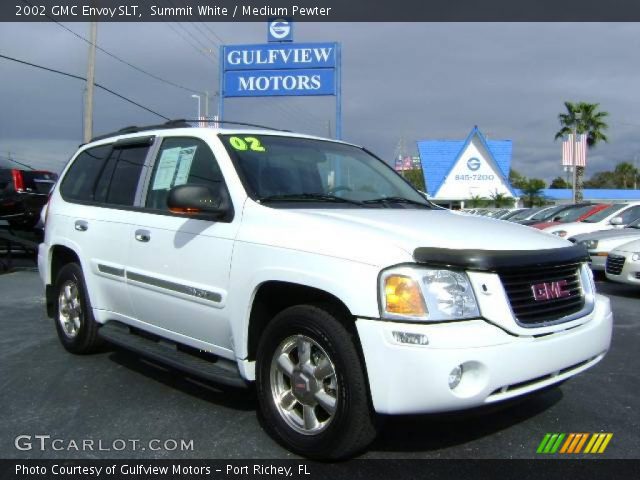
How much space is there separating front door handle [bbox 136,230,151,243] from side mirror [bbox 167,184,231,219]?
55cm

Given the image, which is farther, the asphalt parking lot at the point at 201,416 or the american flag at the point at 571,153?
the american flag at the point at 571,153

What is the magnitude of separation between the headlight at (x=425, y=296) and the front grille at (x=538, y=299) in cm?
25

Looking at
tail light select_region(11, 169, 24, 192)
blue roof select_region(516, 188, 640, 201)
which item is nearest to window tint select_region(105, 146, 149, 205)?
tail light select_region(11, 169, 24, 192)

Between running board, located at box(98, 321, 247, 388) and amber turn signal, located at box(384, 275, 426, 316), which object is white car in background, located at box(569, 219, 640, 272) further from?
amber turn signal, located at box(384, 275, 426, 316)

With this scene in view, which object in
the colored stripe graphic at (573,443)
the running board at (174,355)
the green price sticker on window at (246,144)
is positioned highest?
the green price sticker on window at (246,144)

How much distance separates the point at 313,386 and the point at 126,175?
2.49 m

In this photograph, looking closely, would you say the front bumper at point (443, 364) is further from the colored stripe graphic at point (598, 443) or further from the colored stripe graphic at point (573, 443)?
the colored stripe graphic at point (598, 443)

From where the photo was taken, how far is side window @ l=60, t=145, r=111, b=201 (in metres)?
5.09

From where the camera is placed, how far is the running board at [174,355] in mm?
3510

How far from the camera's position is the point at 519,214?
770 inches

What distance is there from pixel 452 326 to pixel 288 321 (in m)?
0.86

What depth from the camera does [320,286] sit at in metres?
2.96

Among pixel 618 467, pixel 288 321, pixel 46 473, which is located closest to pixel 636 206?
pixel 618 467

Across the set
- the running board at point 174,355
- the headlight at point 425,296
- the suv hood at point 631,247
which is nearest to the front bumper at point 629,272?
the suv hood at point 631,247
